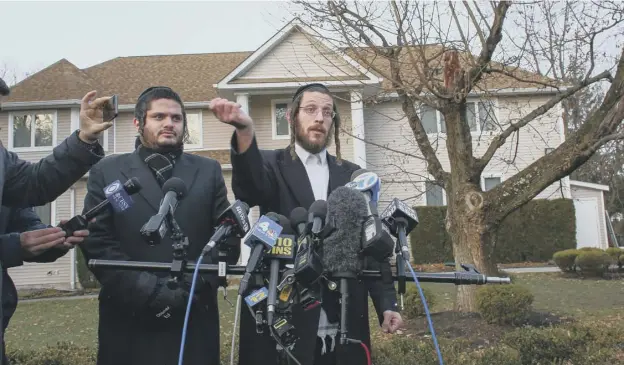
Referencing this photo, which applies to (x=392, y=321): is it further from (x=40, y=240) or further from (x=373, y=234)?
(x=40, y=240)

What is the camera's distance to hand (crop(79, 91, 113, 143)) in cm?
240

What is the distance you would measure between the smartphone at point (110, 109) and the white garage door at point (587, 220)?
907 inches

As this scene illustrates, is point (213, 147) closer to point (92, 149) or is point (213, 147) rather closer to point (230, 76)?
point (230, 76)

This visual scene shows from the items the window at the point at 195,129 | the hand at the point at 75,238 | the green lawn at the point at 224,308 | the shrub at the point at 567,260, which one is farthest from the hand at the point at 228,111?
the window at the point at 195,129

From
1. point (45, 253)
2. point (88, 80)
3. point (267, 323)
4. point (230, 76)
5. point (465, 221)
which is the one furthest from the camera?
point (88, 80)

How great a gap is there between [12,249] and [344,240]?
1.60 metres

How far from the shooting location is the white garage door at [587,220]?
73.0 ft

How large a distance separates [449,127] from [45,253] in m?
7.31

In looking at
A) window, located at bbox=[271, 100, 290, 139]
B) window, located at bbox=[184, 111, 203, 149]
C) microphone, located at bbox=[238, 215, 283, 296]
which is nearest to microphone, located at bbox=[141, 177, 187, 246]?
microphone, located at bbox=[238, 215, 283, 296]

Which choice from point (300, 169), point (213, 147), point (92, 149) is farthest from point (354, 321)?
point (213, 147)

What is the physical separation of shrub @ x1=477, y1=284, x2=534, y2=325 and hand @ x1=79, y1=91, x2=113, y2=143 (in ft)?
25.0

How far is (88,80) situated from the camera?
21.8 m

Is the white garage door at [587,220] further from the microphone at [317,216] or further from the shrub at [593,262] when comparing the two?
the microphone at [317,216]

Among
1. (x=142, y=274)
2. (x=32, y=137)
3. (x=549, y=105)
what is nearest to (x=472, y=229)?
(x=549, y=105)
